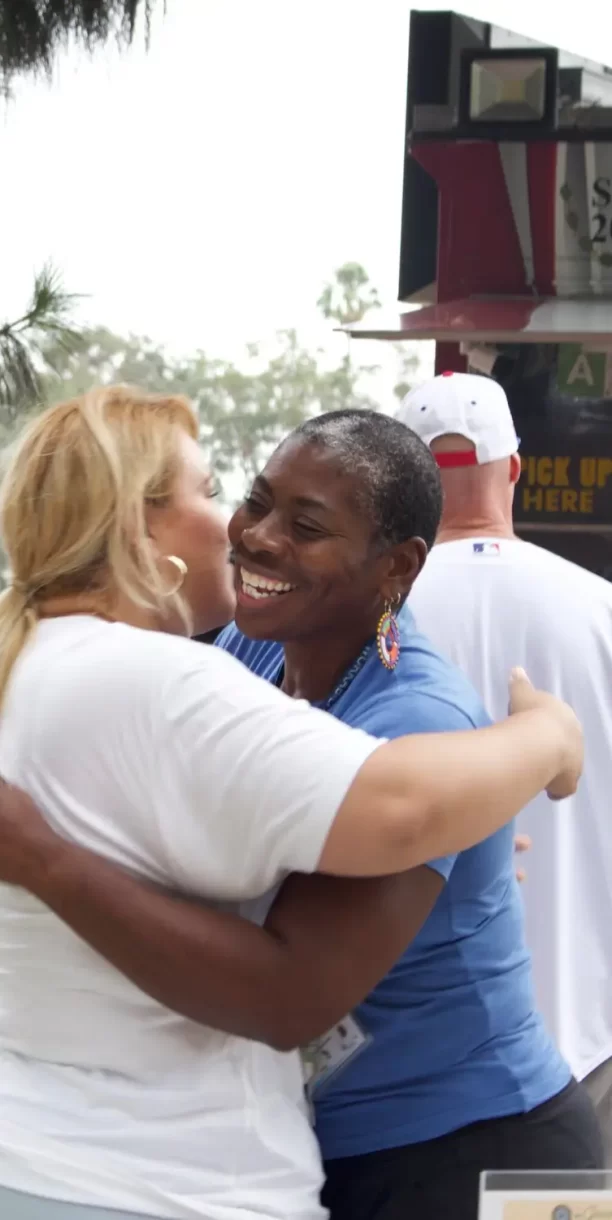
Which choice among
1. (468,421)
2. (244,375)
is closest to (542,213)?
(244,375)

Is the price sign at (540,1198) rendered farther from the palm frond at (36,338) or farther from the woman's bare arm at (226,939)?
the palm frond at (36,338)

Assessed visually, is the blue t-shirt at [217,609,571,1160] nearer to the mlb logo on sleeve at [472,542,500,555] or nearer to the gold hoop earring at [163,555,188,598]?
the gold hoop earring at [163,555,188,598]

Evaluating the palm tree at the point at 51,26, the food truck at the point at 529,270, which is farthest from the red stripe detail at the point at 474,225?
the palm tree at the point at 51,26

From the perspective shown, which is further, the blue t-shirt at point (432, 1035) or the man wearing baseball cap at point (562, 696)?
the man wearing baseball cap at point (562, 696)

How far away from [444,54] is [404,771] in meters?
4.37

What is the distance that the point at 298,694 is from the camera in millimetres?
1384

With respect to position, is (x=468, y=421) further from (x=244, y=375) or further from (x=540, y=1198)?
(x=244, y=375)

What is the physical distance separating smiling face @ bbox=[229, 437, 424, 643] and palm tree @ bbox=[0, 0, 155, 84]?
4600 mm

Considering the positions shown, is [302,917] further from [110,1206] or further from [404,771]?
[110,1206]

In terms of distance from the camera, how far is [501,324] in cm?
422

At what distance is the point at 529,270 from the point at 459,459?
284 cm

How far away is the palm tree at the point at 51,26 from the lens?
5.36 metres

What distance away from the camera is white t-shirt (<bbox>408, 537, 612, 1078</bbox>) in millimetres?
2084

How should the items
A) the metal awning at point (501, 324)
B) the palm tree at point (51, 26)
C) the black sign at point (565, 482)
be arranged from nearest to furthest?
the metal awning at point (501, 324), the black sign at point (565, 482), the palm tree at point (51, 26)
